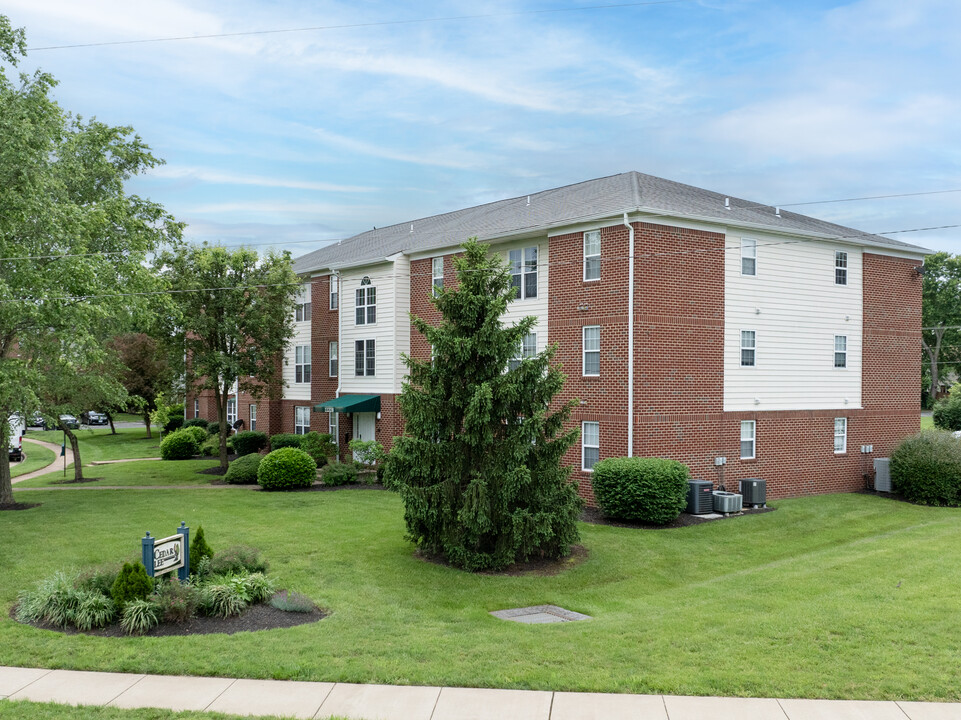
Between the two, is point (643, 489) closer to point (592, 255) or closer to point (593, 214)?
point (592, 255)

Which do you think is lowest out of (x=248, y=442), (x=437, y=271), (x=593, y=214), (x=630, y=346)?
(x=248, y=442)

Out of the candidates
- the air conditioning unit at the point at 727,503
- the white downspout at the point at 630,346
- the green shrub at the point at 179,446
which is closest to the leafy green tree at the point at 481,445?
the white downspout at the point at 630,346

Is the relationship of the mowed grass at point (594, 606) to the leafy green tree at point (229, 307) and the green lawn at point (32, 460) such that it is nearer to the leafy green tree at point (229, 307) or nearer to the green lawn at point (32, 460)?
the leafy green tree at point (229, 307)

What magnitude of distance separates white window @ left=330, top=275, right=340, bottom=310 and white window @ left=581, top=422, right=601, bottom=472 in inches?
579

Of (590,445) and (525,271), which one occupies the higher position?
(525,271)

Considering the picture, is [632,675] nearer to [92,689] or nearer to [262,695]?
[262,695]

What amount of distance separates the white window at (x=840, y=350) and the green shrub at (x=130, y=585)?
22834 millimetres

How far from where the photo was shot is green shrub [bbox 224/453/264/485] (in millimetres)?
28516

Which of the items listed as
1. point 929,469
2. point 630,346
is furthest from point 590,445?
point 929,469

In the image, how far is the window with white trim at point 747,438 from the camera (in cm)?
2395

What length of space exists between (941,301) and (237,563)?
74678 millimetres

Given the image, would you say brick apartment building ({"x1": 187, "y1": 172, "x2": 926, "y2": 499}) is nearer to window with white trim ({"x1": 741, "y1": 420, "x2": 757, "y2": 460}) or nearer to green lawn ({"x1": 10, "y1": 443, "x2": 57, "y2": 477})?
window with white trim ({"x1": 741, "y1": 420, "x2": 757, "y2": 460})

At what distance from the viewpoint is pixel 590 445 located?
2270 centimetres

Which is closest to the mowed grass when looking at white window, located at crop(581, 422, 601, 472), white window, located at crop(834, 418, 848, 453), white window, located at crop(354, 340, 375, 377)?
white window, located at crop(581, 422, 601, 472)
